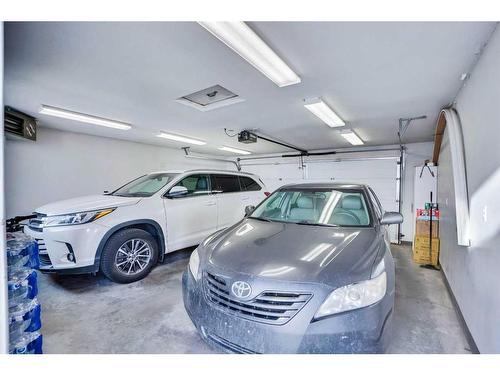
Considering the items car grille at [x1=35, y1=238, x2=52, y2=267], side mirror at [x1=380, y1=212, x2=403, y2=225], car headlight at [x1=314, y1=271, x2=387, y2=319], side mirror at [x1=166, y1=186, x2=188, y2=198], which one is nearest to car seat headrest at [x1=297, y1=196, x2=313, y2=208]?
side mirror at [x1=380, y1=212, x2=403, y2=225]

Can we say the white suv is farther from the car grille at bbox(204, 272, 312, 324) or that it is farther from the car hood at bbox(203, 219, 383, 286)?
the car grille at bbox(204, 272, 312, 324)

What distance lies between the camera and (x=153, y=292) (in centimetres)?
283

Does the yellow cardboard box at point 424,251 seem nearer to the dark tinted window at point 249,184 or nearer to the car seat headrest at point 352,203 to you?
the car seat headrest at point 352,203

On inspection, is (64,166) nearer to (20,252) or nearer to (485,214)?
(20,252)

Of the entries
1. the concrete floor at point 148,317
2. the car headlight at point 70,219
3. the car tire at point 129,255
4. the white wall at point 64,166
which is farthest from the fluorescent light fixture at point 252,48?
the white wall at point 64,166

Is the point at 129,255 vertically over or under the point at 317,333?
under

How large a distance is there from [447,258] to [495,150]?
2.30m

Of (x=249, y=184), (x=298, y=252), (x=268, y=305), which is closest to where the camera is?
(x=268, y=305)

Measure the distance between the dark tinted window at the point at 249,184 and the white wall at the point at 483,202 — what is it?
3672 mm

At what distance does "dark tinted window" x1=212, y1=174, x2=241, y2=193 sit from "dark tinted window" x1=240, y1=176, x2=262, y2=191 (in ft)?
0.50

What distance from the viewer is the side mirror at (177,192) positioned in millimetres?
3618

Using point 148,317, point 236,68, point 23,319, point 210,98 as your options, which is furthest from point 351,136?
point 23,319

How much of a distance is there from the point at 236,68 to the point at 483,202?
2433 millimetres

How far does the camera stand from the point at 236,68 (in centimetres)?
216
